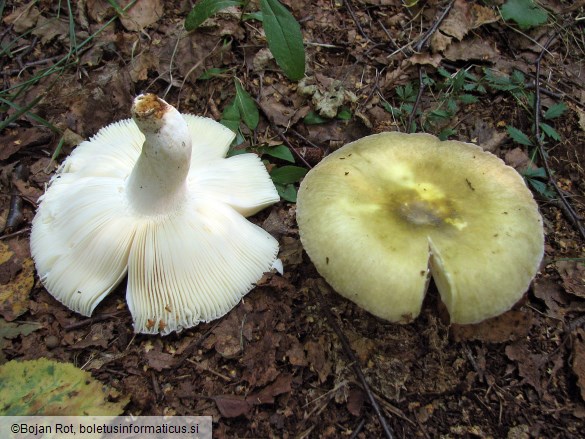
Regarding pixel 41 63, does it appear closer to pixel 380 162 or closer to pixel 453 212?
pixel 380 162

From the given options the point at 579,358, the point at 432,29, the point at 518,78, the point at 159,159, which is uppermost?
the point at 159,159

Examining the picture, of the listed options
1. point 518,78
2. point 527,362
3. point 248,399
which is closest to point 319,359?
point 248,399

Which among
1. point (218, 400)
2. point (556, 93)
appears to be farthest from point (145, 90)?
point (556, 93)

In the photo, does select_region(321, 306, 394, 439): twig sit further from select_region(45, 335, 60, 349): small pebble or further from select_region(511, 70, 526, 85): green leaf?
select_region(511, 70, 526, 85): green leaf

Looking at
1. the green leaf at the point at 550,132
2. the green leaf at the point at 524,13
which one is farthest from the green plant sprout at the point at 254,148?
the green leaf at the point at 524,13

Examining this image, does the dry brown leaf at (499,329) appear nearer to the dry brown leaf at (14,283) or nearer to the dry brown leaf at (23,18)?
the dry brown leaf at (14,283)

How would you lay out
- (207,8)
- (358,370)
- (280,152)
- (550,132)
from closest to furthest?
1. (358,370)
2. (207,8)
3. (280,152)
4. (550,132)

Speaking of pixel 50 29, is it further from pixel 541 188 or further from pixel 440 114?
pixel 541 188
